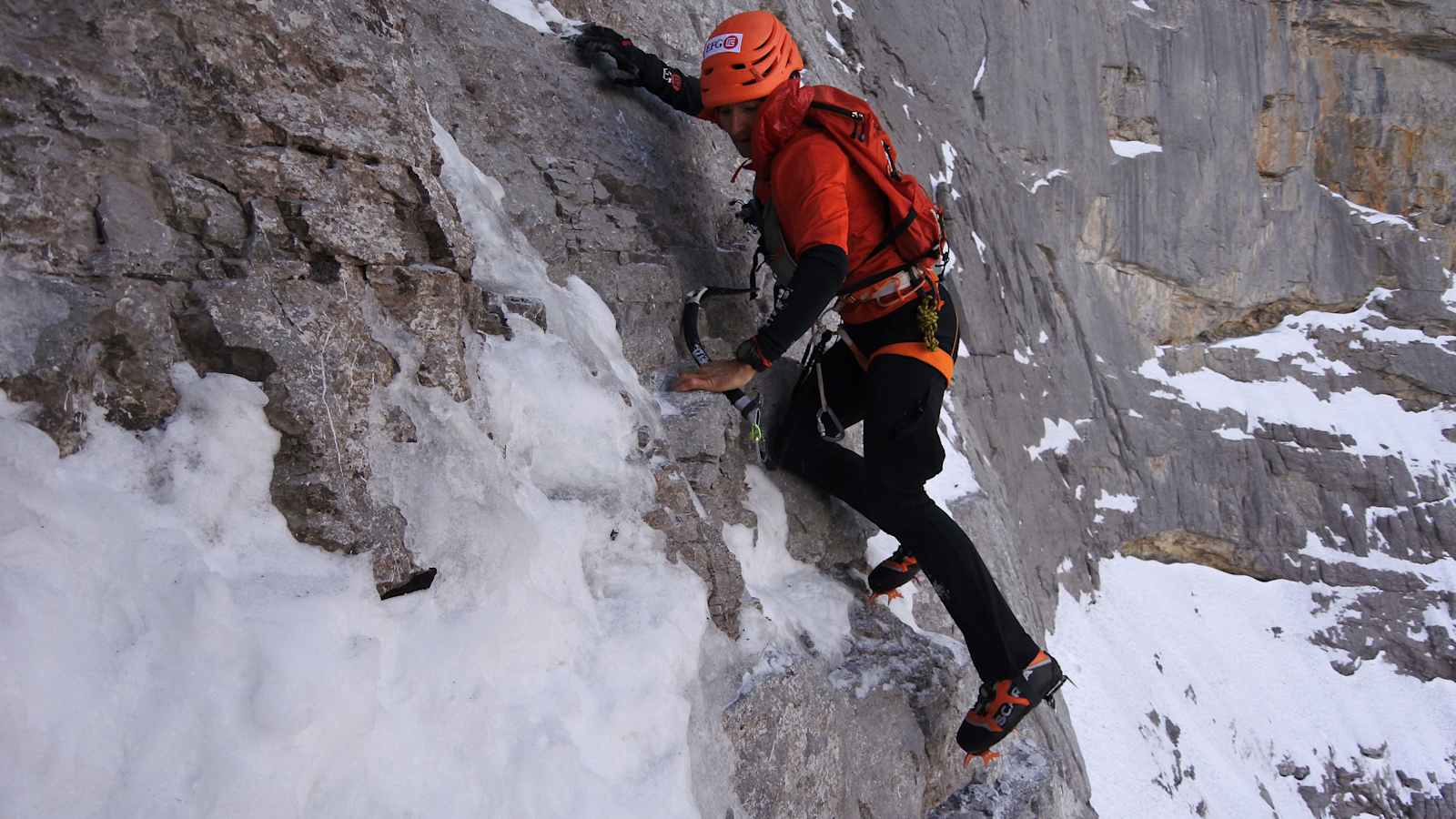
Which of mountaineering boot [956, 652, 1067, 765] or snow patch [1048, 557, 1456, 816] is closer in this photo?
mountaineering boot [956, 652, 1067, 765]

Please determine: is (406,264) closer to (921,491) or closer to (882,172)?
(882,172)

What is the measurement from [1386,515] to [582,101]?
16362mm

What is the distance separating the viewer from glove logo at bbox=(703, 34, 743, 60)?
3.74 m

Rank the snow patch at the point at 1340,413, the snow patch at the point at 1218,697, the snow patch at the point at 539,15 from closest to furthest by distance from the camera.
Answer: the snow patch at the point at 539,15 < the snow patch at the point at 1218,697 < the snow patch at the point at 1340,413

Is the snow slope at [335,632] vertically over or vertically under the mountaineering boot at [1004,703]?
over

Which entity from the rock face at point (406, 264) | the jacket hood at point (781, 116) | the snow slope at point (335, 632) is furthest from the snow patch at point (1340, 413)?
the snow slope at point (335, 632)

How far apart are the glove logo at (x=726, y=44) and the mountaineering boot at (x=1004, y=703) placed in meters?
2.82

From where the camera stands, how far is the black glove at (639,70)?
415cm

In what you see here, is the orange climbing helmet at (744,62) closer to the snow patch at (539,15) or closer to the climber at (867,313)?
the climber at (867,313)

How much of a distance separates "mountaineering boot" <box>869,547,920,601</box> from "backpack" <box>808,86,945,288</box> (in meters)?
1.26

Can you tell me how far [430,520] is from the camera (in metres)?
2.17

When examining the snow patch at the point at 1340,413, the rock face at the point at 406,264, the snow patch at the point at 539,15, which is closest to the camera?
the rock face at the point at 406,264

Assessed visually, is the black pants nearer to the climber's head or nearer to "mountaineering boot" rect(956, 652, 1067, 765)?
"mountaineering boot" rect(956, 652, 1067, 765)

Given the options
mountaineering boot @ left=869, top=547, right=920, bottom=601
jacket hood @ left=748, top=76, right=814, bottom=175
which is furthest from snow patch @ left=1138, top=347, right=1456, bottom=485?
jacket hood @ left=748, top=76, right=814, bottom=175
